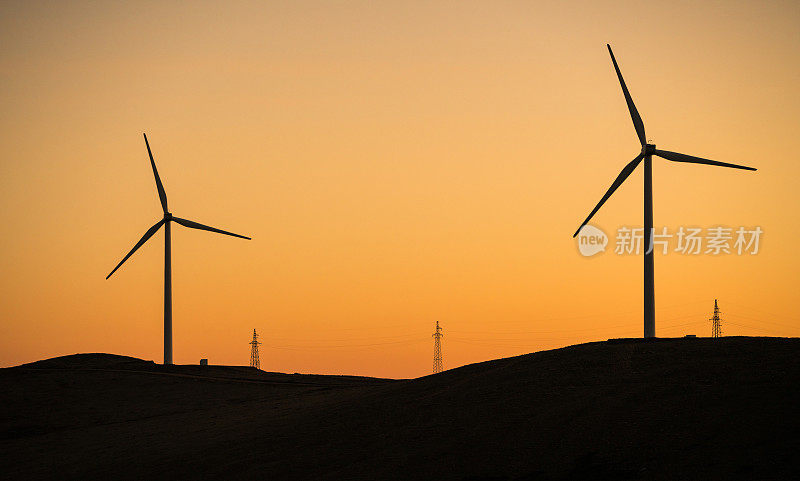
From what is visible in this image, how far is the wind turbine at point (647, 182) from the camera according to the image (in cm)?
5991

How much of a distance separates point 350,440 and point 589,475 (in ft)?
47.6

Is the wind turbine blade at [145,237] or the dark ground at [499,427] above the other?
the wind turbine blade at [145,237]

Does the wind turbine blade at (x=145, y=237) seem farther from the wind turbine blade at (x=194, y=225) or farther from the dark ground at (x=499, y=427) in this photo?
the dark ground at (x=499, y=427)

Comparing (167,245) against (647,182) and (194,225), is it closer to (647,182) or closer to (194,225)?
(194,225)

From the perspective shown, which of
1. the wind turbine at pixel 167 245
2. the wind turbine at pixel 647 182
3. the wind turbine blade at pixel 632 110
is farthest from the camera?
the wind turbine at pixel 167 245

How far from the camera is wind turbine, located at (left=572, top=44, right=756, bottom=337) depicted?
59.9 metres

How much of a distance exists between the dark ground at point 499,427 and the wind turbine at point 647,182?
10.6 m

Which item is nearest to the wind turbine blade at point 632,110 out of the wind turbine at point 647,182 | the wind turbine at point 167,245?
the wind turbine at point 647,182

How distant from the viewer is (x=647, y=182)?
65.2 m

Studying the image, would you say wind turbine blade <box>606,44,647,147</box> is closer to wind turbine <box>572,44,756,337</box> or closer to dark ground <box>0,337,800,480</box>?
wind turbine <box>572,44,756,337</box>

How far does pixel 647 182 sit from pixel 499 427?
3474cm

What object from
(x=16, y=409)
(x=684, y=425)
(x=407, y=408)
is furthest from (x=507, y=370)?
(x=16, y=409)

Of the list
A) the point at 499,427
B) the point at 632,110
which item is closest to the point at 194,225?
the point at 632,110

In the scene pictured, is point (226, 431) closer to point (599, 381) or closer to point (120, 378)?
point (599, 381)
